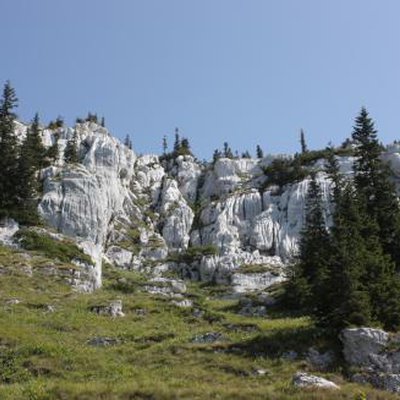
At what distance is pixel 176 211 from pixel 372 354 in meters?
96.4

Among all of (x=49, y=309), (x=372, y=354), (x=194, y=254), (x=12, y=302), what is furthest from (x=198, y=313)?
(x=194, y=254)

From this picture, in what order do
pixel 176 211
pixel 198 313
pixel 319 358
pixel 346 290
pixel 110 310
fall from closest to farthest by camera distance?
pixel 319 358 → pixel 346 290 → pixel 110 310 → pixel 198 313 → pixel 176 211

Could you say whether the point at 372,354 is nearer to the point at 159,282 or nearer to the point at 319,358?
the point at 319,358

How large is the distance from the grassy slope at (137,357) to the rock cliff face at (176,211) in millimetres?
29408

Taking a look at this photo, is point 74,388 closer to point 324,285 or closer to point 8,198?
point 324,285

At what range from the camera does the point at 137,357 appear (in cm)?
3133

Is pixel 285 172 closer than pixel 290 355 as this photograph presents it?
No

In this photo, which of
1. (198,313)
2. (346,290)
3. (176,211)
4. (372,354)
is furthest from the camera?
(176,211)

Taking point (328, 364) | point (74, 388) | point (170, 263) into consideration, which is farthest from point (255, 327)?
point (170, 263)

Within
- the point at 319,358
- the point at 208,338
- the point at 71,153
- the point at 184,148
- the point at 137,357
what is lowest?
the point at 319,358

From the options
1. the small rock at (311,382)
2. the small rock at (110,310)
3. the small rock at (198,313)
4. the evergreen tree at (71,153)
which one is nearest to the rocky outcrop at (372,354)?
the small rock at (311,382)

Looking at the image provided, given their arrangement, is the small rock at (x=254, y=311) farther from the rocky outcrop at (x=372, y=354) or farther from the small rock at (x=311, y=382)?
the small rock at (x=311, y=382)

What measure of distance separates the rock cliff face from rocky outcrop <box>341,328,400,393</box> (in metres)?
47.2

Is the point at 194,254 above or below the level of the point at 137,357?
above
